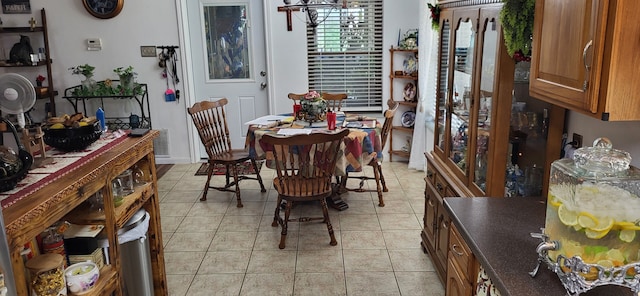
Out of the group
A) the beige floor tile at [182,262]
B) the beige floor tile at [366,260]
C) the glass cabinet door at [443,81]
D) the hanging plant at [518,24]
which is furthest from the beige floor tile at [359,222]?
the hanging plant at [518,24]

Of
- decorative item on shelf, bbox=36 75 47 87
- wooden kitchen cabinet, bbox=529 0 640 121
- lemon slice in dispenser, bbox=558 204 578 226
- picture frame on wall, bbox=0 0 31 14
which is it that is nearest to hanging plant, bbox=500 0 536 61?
wooden kitchen cabinet, bbox=529 0 640 121

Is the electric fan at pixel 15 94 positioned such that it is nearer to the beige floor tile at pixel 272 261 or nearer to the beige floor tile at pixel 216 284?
the beige floor tile at pixel 216 284

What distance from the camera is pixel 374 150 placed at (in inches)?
145

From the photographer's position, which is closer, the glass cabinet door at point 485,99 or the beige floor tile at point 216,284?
the glass cabinet door at point 485,99

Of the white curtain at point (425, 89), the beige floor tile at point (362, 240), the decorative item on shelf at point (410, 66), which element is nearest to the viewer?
the beige floor tile at point (362, 240)

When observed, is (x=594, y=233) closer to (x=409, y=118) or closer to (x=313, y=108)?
(x=313, y=108)

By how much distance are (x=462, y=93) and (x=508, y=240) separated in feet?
3.79

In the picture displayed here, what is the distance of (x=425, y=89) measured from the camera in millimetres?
4758

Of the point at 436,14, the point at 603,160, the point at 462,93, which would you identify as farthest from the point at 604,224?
the point at 436,14

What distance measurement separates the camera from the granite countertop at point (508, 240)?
128 centimetres

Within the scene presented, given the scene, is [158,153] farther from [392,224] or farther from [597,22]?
[597,22]

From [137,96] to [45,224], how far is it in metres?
4.07

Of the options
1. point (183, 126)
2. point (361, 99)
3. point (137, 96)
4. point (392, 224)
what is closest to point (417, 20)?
point (361, 99)

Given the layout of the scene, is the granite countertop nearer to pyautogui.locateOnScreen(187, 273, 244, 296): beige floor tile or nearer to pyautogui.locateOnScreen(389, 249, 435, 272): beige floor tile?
pyautogui.locateOnScreen(389, 249, 435, 272): beige floor tile
